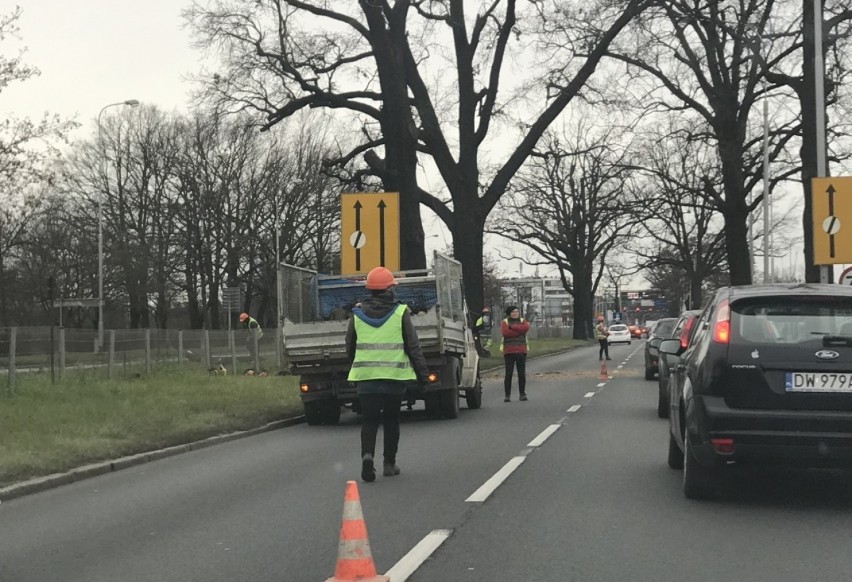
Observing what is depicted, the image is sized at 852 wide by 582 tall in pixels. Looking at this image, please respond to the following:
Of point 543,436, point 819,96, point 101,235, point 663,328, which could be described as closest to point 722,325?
point 543,436

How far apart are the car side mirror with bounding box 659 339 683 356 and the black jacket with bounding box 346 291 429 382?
80.9 inches

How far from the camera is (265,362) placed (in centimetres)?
3300

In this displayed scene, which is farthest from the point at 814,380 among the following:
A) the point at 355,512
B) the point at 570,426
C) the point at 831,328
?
the point at 570,426

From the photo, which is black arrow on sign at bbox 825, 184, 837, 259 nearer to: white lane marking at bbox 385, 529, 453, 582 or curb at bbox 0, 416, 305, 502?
curb at bbox 0, 416, 305, 502

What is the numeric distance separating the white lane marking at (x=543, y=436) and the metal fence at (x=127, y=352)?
419 inches

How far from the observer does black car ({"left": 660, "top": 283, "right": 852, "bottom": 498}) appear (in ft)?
24.7

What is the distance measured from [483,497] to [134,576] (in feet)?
10.5

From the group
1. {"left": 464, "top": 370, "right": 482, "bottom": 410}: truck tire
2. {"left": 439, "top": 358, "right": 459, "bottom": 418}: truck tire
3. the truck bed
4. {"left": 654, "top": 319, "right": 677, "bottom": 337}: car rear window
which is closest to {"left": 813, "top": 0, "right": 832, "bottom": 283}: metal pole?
{"left": 654, "top": 319, "right": 677, "bottom": 337}: car rear window

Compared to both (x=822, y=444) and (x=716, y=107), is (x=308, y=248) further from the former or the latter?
(x=822, y=444)

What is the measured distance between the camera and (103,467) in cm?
1113

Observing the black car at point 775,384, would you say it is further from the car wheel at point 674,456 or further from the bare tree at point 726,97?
the bare tree at point 726,97

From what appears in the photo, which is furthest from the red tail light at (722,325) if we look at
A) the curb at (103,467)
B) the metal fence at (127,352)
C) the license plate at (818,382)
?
the metal fence at (127,352)

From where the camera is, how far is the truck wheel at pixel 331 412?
16.3 meters

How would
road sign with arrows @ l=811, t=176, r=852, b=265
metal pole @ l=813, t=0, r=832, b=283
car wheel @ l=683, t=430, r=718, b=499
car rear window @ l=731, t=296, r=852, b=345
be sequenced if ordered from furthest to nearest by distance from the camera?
metal pole @ l=813, t=0, r=832, b=283 < road sign with arrows @ l=811, t=176, r=852, b=265 < car wheel @ l=683, t=430, r=718, b=499 < car rear window @ l=731, t=296, r=852, b=345
